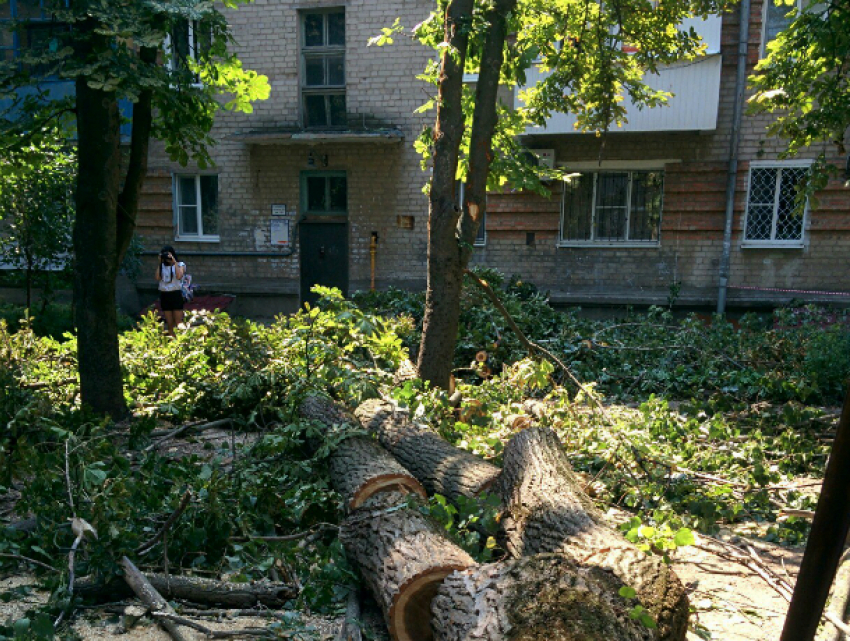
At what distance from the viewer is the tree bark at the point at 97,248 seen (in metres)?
5.62

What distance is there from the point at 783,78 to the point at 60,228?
10.5 metres

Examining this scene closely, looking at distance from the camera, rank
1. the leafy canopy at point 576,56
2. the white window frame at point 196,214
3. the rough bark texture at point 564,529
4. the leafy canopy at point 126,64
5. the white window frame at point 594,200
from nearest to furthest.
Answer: the rough bark texture at point 564,529
the leafy canopy at point 126,64
the leafy canopy at point 576,56
the white window frame at point 594,200
the white window frame at point 196,214

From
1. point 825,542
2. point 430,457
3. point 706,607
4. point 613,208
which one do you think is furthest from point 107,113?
point 613,208

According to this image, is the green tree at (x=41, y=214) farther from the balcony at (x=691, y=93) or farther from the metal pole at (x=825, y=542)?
the metal pole at (x=825, y=542)

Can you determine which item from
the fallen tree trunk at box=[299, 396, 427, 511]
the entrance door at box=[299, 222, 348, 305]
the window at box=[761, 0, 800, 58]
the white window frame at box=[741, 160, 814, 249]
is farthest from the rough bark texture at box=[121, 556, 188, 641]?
the window at box=[761, 0, 800, 58]

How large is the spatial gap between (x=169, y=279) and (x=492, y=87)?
234 inches

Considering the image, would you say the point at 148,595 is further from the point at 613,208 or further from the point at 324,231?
the point at 613,208

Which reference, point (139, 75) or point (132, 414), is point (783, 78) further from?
point (132, 414)

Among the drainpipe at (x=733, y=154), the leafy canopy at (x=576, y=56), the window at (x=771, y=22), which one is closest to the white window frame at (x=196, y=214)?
the leafy canopy at (x=576, y=56)

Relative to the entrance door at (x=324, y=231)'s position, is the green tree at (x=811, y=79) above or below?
above

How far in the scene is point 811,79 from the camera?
650cm

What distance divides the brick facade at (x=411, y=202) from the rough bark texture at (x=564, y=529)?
9453mm

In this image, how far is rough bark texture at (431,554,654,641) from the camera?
241cm

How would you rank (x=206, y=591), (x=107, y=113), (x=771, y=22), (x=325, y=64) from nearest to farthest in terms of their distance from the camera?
(x=206, y=591), (x=107, y=113), (x=771, y=22), (x=325, y=64)
